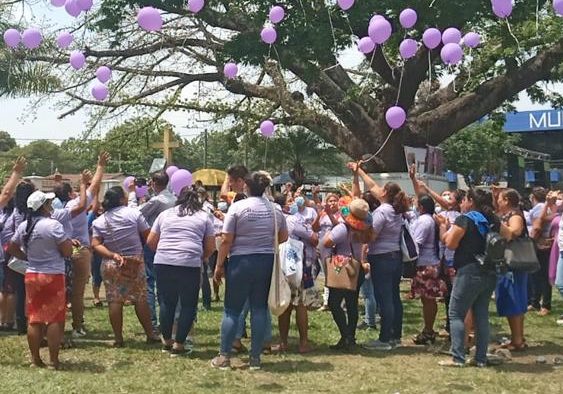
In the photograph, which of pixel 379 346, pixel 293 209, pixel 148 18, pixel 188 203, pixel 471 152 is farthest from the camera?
pixel 471 152

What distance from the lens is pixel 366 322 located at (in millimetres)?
8117

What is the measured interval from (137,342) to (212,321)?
1.43 metres

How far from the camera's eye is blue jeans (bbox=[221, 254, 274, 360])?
5.86m

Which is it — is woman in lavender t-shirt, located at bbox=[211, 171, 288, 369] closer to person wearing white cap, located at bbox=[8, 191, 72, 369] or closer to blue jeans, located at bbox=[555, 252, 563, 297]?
person wearing white cap, located at bbox=[8, 191, 72, 369]

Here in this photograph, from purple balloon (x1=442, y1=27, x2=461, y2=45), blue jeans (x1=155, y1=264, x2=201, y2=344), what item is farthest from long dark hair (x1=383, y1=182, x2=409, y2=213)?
purple balloon (x1=442, y1=27, x2=461, y2=45)

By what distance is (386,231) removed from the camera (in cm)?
684

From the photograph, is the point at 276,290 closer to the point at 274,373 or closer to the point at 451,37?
the point at 274,373

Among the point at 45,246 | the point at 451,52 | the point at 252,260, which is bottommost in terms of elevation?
the point at 252,260

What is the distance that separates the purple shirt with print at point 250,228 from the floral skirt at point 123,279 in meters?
1.19

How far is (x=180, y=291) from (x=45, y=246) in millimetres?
1230

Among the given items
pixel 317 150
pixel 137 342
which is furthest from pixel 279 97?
pixel 317 150

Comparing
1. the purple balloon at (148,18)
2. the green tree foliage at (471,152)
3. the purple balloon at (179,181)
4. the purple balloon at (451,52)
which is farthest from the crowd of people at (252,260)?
the green tree foliage at (471,152)

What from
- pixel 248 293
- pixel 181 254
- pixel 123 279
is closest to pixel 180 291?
pixel 181 254

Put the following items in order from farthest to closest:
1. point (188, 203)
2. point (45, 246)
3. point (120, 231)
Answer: point (120, 231), point (188, 203), point (45, 246)
